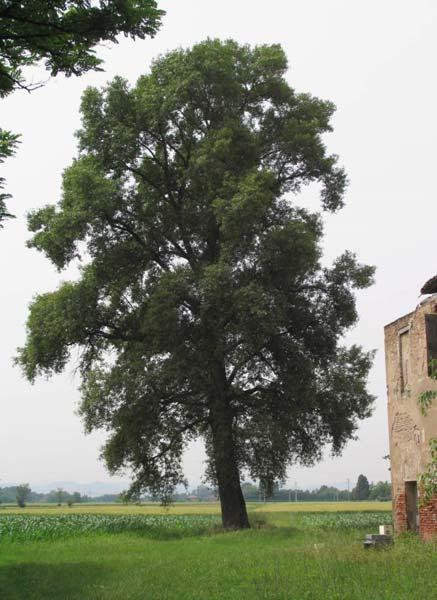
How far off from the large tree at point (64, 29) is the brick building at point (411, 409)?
10888 mm

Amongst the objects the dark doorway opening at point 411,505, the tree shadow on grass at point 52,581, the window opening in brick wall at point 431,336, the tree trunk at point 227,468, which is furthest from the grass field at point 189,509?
the window opening in brick wall at point 431,336

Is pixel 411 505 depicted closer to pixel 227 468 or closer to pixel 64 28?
pixel 227 468

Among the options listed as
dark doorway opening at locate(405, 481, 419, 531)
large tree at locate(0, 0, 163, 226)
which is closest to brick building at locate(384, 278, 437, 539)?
dark doorway opening at locate(405, 481, 419, 531)

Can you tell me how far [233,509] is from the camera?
2736cm

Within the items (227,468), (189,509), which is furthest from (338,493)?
(227,468)

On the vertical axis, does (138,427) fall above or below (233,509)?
above

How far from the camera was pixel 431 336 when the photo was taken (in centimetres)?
1848

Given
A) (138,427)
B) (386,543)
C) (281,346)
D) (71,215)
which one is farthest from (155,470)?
(386,543)

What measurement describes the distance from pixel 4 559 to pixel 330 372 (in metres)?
13.7

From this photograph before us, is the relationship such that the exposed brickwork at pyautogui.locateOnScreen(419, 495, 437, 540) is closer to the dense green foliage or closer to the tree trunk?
the tree trunk

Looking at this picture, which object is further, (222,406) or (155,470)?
(155,470)

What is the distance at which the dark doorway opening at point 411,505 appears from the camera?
1944cm

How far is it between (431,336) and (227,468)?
37.2 ft

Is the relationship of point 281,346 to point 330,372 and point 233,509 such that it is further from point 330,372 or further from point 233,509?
point 233,509
